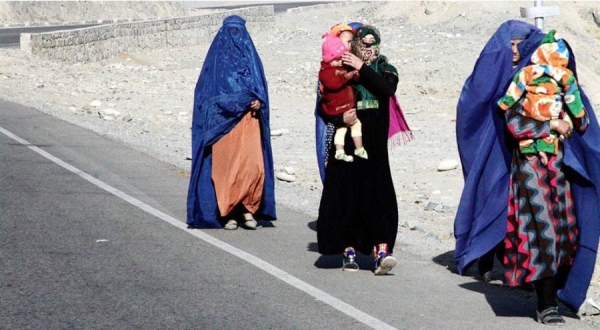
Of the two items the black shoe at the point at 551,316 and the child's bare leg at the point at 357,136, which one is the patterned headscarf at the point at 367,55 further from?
the black shoe at the point at 551,316

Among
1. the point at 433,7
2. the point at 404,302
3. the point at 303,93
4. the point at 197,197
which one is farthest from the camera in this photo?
the point at 433,7

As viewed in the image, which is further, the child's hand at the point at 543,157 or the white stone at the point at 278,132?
the white stone at the point at 278,132

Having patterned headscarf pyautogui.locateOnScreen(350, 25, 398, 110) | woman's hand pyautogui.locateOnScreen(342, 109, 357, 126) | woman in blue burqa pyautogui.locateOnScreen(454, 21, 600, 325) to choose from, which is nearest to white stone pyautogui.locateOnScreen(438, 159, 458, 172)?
patterned headscarf pyautogui.locateOnScreen(350, 25, 398, 110)

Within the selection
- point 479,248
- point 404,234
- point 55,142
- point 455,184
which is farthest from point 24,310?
point 55,142

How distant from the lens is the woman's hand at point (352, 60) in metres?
7.64

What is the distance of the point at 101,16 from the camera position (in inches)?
2338

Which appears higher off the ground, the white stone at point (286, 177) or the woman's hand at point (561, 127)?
the woman's hand at point (561, 127)

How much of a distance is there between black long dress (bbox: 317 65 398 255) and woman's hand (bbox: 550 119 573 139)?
60.2 inches

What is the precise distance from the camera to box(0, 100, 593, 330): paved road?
6.60 meters

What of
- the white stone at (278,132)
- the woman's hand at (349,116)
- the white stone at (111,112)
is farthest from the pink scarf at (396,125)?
the white stone at (111,112)

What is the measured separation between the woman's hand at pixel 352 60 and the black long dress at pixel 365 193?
0.90 ft

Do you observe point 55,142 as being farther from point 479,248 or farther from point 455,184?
point 479,248

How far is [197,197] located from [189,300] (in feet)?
8.86

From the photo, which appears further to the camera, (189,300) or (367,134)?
(367,134)
